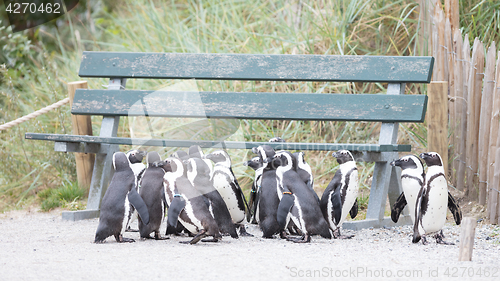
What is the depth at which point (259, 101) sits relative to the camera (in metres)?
4.38

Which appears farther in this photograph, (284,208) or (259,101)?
(259,101)

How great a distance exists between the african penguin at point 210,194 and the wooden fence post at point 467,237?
1416 mm

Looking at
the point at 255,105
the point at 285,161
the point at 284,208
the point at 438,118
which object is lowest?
the point at 284,208

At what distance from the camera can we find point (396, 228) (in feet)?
12.9

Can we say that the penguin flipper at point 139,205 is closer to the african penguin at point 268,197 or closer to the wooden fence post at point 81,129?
the african penguin at point 268,197

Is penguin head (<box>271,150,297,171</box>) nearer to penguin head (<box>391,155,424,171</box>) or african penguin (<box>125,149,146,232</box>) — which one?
penguin head (<box>391,155,424,171</box>)

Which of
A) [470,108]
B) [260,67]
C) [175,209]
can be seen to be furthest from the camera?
[260,67]

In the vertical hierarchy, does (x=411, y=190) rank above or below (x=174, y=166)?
below

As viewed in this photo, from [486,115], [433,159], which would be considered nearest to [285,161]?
[433,159]

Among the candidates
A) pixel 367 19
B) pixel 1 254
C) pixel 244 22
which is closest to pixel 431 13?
pixel 367 19

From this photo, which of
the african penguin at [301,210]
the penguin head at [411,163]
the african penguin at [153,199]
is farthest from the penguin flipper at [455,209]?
the african penguin at [153,199]

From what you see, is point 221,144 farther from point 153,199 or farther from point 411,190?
point 411,190

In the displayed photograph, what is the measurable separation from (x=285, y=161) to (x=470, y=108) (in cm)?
176

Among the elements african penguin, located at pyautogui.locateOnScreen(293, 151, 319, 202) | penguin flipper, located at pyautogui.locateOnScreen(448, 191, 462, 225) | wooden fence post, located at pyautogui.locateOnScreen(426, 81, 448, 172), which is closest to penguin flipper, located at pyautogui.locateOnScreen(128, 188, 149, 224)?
african penguin, located at pyautogui.locateOnScreen(293, 151, 319, 202)
